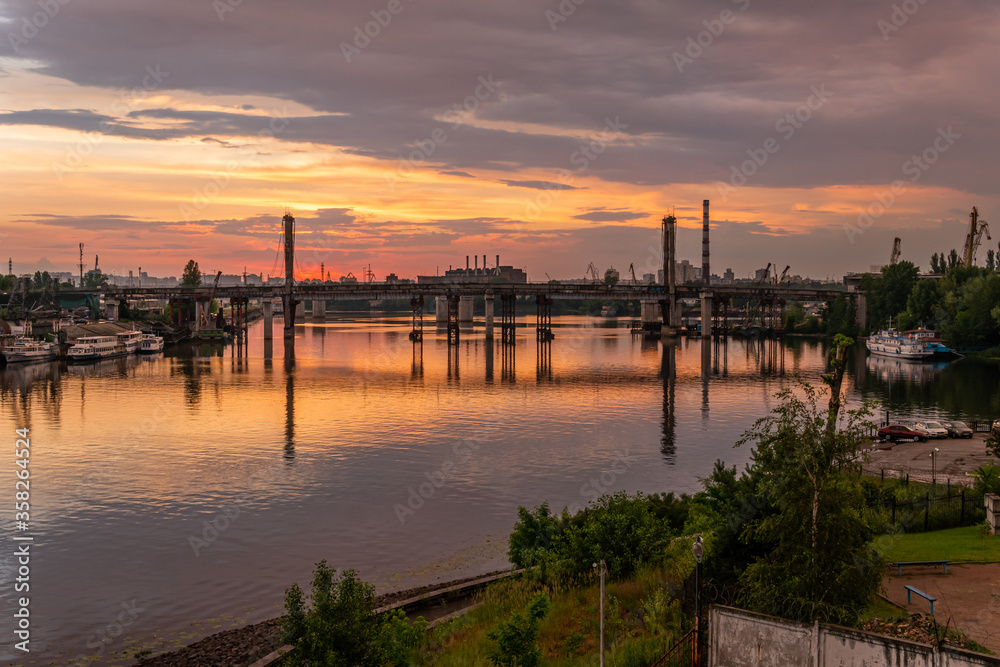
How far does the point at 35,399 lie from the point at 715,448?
61.6 m

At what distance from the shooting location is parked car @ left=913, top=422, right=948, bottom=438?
5328 cm

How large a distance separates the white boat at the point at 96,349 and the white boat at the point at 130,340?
1.03 m

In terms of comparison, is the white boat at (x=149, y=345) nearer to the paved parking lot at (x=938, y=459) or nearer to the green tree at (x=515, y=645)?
the paved parking lot at (x=938, y=459)

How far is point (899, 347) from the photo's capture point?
122m

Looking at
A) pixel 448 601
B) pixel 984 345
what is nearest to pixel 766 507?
pixel 448 601

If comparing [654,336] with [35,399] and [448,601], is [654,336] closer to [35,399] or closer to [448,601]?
[35,399]

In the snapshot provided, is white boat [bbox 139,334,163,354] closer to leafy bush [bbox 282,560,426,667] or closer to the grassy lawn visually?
leafy bush [bbox 282,560,426,667]

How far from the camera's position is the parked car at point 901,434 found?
174 ft

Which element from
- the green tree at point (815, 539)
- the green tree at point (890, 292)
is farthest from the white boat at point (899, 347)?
the green tree at point (815, 539)

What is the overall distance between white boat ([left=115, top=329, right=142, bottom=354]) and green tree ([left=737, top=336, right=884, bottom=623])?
126362 mm

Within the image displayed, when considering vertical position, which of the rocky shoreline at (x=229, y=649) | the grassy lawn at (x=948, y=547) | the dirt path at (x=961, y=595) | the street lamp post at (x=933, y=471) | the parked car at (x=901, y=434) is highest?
the dirt path at (x=961, y=595)

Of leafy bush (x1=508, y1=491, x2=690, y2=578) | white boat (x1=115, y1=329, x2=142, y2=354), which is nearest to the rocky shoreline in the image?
leafy bush (x1=508, y1=491, x2=690, y2=578)

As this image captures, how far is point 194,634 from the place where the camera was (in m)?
25.3

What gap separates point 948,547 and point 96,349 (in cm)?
11873
